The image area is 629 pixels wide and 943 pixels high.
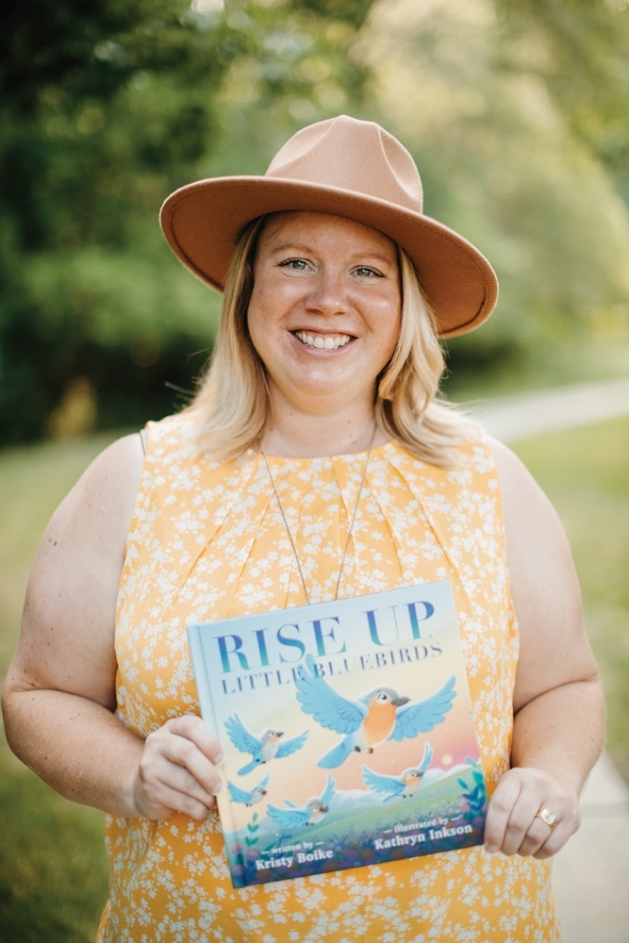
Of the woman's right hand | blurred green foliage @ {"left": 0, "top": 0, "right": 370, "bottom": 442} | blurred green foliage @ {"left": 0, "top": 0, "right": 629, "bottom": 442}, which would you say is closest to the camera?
the woman's right hand

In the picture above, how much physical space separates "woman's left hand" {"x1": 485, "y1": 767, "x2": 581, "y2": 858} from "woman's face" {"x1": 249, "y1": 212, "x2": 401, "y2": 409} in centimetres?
95

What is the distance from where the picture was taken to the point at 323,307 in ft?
5.79

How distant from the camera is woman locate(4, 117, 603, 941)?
1659mm

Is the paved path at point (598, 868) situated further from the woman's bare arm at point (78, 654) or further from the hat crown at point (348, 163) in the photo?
the hat crown at point (348, 163)

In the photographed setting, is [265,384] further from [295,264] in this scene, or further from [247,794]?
[247,794]

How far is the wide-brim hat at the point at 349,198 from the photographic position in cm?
176

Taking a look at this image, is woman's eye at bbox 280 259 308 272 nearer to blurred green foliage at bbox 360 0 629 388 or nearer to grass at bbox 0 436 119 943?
grass at bbox 0 436 119 943

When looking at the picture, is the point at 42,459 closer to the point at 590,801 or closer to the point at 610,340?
the point at 590,801

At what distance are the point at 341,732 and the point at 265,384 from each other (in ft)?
3.06

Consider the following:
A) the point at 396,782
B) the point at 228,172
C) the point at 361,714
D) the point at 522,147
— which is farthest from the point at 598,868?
the point at 522,147

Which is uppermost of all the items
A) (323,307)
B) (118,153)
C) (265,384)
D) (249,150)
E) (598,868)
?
(249,150)

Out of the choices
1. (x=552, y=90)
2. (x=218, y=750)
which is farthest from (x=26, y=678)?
(x=552, y=90)

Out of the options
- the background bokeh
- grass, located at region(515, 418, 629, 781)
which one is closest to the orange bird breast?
the background bokeh

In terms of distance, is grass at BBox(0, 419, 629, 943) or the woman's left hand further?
grass at BBox(0, 419, 629, 943)
